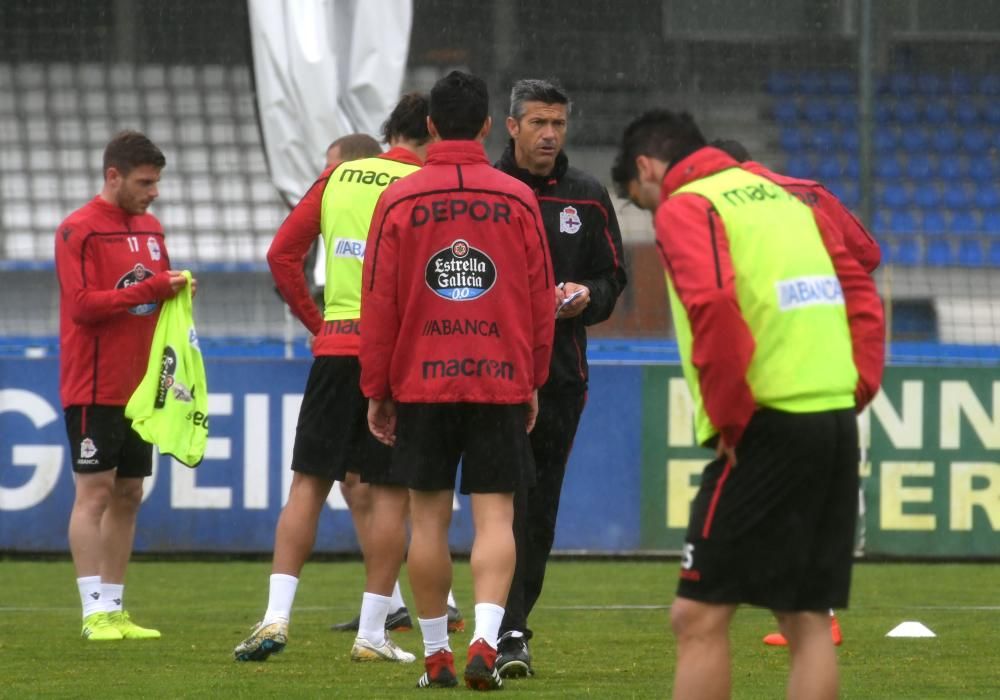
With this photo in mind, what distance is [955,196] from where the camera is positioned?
40.1ft

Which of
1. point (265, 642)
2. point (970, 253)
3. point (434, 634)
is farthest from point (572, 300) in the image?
point (970, 253)

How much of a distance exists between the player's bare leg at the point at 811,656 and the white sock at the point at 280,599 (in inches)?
88.0

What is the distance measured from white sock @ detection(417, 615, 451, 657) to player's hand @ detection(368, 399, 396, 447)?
535mm

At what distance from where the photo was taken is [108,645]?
632cm

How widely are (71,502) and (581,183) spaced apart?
513cm

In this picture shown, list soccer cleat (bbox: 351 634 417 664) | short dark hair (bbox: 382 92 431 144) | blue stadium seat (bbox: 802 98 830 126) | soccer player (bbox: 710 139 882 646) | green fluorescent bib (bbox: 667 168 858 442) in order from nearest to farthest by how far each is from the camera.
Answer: green fluorescent bib (bbox: 667 168 858 442) → soccer player (bbox: 710 139 882 646) → soccer cleat (bbox: 351 634 417 664) → short dark hair (bbox: 382 92 431 144) → blue stadium seat (bbox: 802 98 830 126)

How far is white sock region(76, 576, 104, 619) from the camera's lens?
657 cm

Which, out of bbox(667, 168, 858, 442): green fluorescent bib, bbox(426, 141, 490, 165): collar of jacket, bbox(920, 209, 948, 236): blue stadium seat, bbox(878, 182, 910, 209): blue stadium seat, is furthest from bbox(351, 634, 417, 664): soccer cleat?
bbox(878, 182, 910, 209): blue stadium seat

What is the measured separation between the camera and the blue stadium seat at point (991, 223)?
1244cm

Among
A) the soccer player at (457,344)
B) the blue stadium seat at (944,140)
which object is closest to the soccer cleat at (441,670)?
the soccer player at (457,344)

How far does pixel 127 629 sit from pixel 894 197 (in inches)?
294

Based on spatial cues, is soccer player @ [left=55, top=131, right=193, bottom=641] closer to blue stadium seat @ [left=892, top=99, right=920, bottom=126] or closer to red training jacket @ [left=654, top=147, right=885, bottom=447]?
red training jacket @ [left=654, top=147, right=885, bottom=447]

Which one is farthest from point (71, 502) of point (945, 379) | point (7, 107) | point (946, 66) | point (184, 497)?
point (946, 66)

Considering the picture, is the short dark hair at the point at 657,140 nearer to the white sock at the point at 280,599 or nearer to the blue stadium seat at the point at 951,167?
the white sock at the point at 280,599
